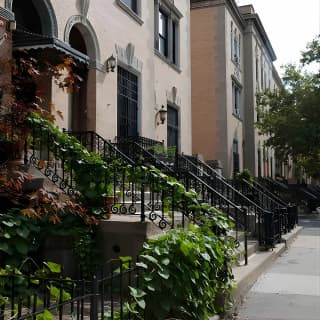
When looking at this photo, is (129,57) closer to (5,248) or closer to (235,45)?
(5,248)

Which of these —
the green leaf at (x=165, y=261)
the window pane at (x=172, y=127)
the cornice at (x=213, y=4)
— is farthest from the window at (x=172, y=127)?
the green leaf at (x=165, y=261)

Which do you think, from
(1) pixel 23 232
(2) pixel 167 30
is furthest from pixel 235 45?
(1) pixel 23 232

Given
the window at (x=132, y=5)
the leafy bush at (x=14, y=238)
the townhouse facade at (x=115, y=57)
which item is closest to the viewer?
the leafy bush at (x=14, y=238)

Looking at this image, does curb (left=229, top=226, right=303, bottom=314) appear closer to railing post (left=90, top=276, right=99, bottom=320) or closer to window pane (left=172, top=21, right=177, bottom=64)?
railing post (left=90, top=276, right=99, bottom=320)

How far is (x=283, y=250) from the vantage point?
11.2 m

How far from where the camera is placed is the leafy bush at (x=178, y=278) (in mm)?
4551

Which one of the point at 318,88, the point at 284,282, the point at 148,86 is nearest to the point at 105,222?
the point at 284,282

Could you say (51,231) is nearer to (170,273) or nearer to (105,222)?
(105,222)

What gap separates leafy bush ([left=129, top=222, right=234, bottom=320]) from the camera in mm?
4551

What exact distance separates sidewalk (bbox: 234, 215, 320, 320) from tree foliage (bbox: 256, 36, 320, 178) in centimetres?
1490

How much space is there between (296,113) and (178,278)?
875 inches

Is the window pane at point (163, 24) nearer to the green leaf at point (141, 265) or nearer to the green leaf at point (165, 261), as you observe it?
the green leaf at point (165, 261)

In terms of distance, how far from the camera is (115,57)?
13.3 metres

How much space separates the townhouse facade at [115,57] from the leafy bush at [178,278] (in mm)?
5114
